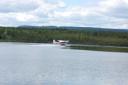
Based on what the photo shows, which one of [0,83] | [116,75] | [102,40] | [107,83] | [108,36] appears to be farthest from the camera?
[108,36]

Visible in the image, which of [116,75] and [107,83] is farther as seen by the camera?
[116,75]

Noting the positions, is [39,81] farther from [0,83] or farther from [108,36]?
[108,36]

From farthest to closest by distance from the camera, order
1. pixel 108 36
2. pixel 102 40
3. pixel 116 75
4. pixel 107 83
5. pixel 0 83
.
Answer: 1. pixel 108 36
2. pixel 102 40
3. pixel 116 75
4. pixel 107 83
5. pixel 0 83

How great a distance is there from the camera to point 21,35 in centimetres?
15412

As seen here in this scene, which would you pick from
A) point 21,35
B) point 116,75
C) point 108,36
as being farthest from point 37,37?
point 116,75

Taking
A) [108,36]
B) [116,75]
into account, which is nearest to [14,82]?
[116,75]

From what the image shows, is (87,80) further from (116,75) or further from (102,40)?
(102,40)

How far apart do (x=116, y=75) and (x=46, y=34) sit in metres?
120

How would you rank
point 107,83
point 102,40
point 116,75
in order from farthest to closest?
point 102,40 < point 116,75 < point 107,83

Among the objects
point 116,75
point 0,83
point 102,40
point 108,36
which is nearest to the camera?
point 0,83

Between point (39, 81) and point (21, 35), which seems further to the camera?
point (21, 35)

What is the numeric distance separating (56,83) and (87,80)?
3.05 meters

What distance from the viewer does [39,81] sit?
3034 centimetres

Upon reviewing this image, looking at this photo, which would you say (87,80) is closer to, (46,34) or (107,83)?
(107,83)
